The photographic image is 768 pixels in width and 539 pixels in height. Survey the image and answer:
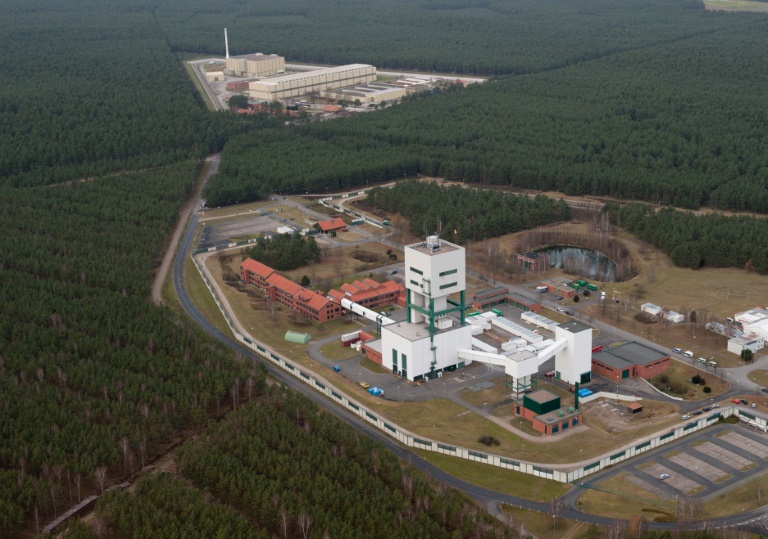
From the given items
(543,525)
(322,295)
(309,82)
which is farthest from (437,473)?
(309,82)

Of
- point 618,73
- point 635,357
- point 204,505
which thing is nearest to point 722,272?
point 635,357

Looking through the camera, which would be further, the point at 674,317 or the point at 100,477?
the point at 674,317

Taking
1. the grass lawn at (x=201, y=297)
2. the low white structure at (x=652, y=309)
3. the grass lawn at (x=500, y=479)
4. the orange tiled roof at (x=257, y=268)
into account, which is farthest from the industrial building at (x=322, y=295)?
the grass lawn at (x=500, y=479)

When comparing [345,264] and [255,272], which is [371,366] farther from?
[345,264]

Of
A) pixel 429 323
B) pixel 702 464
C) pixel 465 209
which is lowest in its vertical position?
→ pixel 702 464

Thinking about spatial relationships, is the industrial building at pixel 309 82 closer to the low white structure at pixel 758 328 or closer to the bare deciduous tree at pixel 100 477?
the low white structure at pixel 758 328

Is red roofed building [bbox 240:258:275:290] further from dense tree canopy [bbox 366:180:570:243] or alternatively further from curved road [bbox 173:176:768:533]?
dense tree canopy [bbox 366:180:570:243]

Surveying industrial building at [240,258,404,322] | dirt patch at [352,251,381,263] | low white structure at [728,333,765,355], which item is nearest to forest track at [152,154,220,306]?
industrial building at [240,258,404,322]
